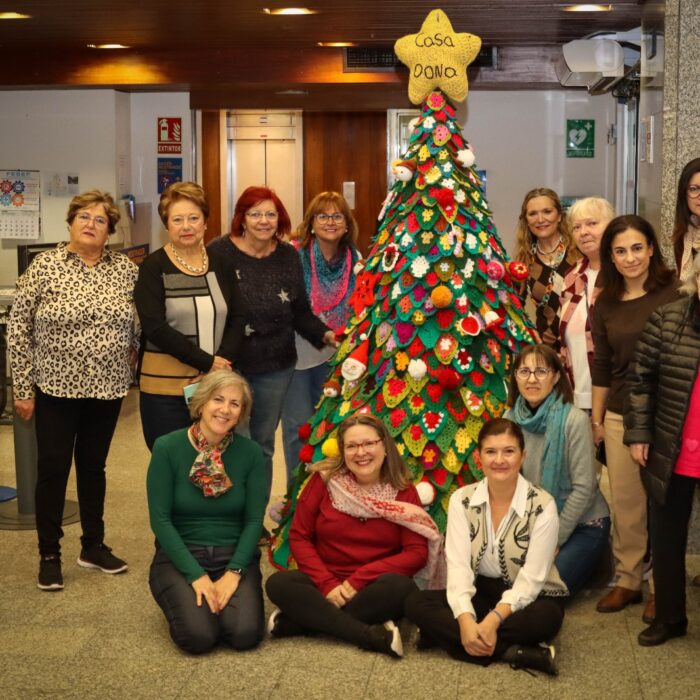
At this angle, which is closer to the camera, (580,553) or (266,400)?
(580,553)

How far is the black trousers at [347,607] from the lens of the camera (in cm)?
357

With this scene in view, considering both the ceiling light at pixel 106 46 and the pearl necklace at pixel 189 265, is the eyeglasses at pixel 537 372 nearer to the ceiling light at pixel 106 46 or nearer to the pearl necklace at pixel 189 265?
the pearl necklace at pixel 189 265

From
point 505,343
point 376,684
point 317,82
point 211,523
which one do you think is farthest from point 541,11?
point 376,684

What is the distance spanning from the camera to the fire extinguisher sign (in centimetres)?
888

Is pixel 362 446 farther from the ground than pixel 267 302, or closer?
closer

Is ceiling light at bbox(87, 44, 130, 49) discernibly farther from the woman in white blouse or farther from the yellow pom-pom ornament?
the woman in white blouse

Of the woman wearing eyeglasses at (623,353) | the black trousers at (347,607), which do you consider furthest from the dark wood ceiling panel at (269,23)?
the black trousers at (347,607)

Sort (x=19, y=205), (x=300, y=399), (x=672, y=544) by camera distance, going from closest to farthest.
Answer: (x=672, y=544) → (x=300, y=399) → (x=19, y=205)

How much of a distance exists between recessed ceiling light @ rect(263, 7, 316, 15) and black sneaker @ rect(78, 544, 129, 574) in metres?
3.03

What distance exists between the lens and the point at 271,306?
4.46 m

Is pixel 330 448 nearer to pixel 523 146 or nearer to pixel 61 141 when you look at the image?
pixel 61 141

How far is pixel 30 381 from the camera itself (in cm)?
414

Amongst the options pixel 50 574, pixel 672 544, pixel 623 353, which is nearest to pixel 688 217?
pixel 623 353

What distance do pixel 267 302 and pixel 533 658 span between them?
174 centimetres
